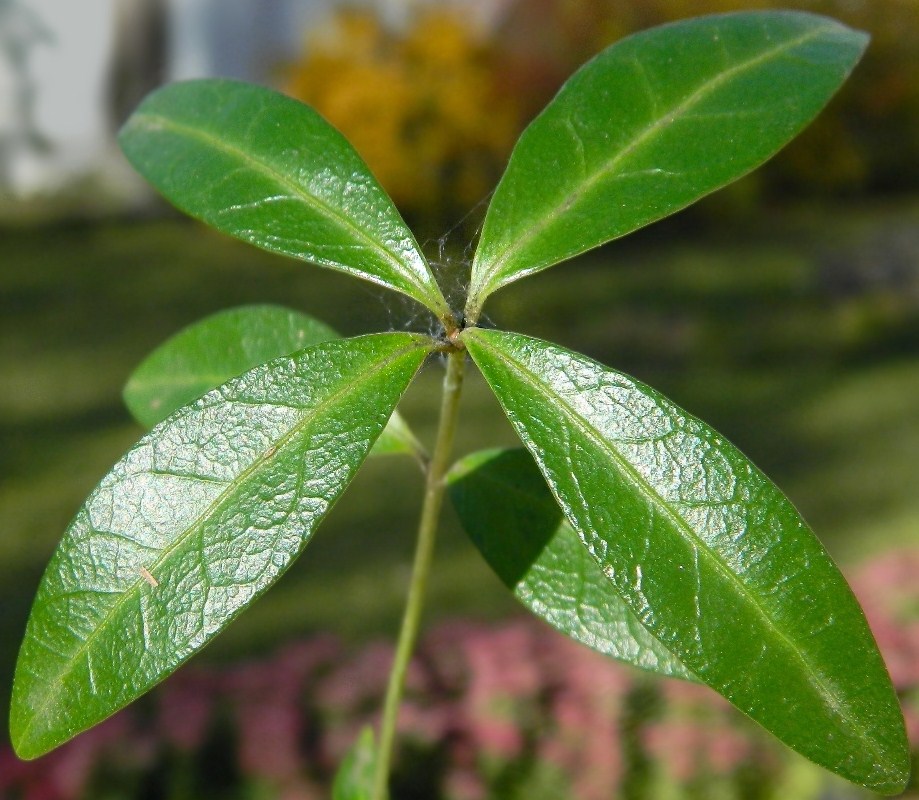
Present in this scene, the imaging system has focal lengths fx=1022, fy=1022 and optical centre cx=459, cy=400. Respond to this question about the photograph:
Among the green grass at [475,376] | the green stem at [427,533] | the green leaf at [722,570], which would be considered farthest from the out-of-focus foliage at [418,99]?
the green leaf at [722,570]

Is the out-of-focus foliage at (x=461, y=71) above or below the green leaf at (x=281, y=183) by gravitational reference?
above

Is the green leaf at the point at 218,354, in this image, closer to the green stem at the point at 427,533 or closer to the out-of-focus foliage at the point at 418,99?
the green stem at the point at 427,533

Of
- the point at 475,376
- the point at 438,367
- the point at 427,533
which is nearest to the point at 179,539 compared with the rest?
the point at 427,533

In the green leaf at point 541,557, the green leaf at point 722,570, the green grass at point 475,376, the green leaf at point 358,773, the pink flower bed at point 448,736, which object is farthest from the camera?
the green grass at point 475,376

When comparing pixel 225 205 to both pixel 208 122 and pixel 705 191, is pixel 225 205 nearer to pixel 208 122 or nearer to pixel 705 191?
pixel 208 122

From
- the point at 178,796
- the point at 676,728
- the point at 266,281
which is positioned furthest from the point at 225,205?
the point at 266,281

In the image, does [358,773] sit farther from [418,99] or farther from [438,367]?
[418,99]

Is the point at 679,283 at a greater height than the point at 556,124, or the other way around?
the point at 679,283
